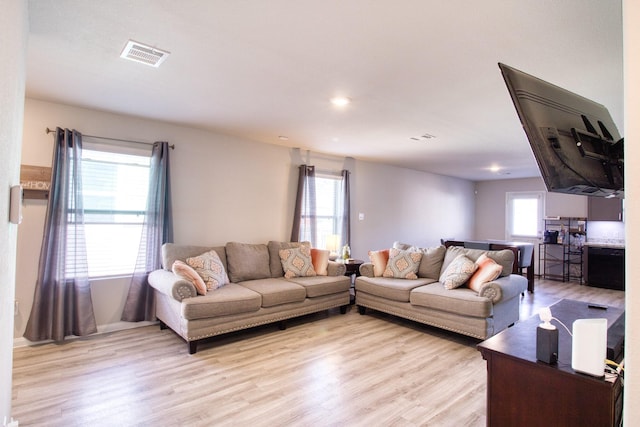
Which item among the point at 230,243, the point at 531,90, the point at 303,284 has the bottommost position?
the point at 303,284

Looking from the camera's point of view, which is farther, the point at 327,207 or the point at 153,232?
the point at 327,207

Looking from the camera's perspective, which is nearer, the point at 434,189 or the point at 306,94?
the point at 306,94

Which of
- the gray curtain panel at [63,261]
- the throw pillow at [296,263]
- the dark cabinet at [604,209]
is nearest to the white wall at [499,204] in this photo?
the dark cabinet at [604,209]

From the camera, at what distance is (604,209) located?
6723 millimetres

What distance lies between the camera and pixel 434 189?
784 cm

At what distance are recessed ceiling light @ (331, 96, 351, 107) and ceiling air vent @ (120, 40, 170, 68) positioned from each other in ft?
4.78

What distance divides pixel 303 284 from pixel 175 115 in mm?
2464

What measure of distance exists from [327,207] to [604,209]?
578cm

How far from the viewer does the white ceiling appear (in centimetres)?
179

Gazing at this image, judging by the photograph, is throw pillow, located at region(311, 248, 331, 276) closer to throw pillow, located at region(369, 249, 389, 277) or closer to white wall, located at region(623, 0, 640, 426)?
throw pillow, located at region(369, 249, 389, 277)

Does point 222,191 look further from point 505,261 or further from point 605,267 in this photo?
point 605,267

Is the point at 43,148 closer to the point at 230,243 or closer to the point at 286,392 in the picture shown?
the point at 230,243

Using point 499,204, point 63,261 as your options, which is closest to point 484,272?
point 63,261

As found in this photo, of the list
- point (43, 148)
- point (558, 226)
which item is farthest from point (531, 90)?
point (558, 226)
